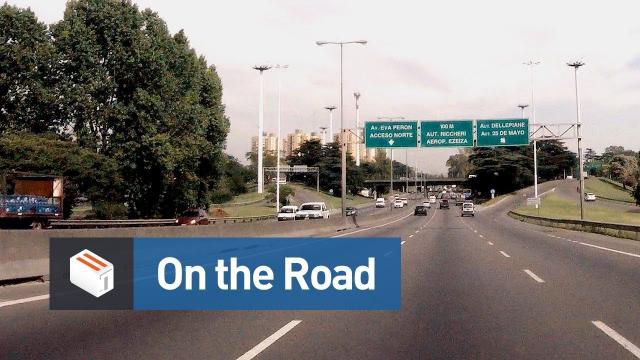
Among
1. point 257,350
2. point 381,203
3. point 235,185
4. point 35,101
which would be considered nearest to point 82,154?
point 35,101

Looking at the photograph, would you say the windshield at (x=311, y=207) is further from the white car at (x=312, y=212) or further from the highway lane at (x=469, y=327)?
the highway lane at (x=469, y=327)

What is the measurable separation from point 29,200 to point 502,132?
28.9 m

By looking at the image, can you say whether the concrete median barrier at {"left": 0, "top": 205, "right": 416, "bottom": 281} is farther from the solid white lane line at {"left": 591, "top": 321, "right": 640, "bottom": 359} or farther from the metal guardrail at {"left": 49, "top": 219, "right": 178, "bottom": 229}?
the metal guardrail at {"left": 49, "top": 219, "right": 178, "bottom": 229}

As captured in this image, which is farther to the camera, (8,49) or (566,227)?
(566,227)

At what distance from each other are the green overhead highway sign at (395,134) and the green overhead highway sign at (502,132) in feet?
14.1

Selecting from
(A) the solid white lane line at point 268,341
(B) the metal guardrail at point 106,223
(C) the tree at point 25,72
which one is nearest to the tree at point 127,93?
(C) the tree at point 25,72

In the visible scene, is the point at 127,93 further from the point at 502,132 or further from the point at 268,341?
the point at 268,341

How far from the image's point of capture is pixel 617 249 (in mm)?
20750

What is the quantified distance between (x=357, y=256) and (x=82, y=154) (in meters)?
27.3

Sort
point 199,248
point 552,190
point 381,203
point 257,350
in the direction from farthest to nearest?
point 552,190 → point 381,203 → point 199,248 → point 257,350

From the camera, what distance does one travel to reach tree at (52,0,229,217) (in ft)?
130

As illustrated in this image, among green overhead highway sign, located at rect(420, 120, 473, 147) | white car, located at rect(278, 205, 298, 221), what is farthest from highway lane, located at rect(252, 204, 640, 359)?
white car, located at rect(278, 205, 298, 221)

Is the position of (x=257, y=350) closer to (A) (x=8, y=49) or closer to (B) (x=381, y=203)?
(A) (x=8, y=49)

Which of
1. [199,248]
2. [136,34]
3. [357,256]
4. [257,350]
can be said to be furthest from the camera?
[136,34]
